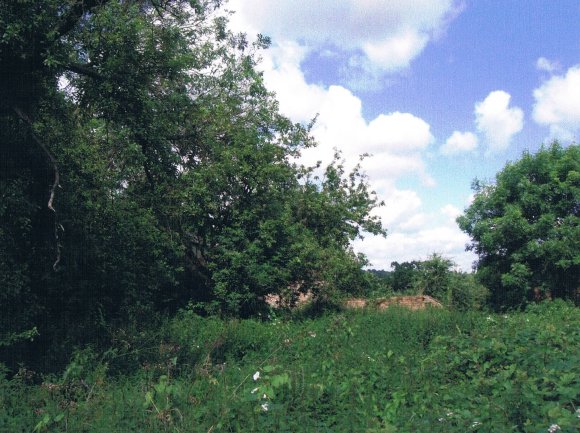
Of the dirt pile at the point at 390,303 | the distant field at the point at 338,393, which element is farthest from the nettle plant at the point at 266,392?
the dirt pile at the point at 390,303

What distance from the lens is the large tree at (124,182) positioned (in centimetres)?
971

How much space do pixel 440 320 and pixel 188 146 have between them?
7139mm

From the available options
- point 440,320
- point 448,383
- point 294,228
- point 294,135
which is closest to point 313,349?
point 440,320

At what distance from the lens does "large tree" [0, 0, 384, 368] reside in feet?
31.9

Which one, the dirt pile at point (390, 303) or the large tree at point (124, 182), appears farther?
the dirt pile at point (390, 303)

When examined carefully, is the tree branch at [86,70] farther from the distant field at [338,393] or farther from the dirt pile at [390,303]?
the dirt pile at [390,303]

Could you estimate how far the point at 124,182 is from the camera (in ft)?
45.0

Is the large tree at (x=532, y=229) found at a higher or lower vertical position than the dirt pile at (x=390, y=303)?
higher

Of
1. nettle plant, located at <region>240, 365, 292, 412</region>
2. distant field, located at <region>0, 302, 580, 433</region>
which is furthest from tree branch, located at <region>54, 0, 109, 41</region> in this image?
nettle plant, located at <region>240, 365, 292, 412</region>

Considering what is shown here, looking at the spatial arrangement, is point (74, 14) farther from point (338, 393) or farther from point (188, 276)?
point (188, 276)

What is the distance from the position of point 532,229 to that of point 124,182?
61.1ft

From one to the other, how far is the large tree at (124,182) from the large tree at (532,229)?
10631 mm

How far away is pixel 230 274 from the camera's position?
53.4ft

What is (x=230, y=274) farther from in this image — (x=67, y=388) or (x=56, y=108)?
(x=67, y=388)
